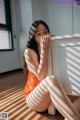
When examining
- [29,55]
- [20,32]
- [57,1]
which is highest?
[57,1]

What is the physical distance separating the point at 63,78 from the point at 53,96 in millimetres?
148

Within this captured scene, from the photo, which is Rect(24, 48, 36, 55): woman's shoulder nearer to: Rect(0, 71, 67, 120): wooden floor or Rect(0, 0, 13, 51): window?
Rect(0, 71, 67, 120): wooden floor

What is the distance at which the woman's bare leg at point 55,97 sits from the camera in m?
0.94

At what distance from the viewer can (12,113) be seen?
1408 mm

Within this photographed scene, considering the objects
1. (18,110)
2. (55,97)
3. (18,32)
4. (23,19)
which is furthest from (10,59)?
(55,97)

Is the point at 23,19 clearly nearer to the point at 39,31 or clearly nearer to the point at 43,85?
the point at 39,31

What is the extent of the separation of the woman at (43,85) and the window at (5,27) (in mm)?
2654

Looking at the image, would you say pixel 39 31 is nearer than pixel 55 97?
No

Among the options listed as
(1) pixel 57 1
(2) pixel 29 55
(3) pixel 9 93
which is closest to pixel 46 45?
(2) pixel 29 55

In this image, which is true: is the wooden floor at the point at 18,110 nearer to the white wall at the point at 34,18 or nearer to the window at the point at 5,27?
the white wall at the point at 34,18

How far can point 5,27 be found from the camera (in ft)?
13.2

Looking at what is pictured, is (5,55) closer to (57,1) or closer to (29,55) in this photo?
(57,1)

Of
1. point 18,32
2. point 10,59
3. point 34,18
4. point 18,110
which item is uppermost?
point 34,18

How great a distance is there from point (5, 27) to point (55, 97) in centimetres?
331
